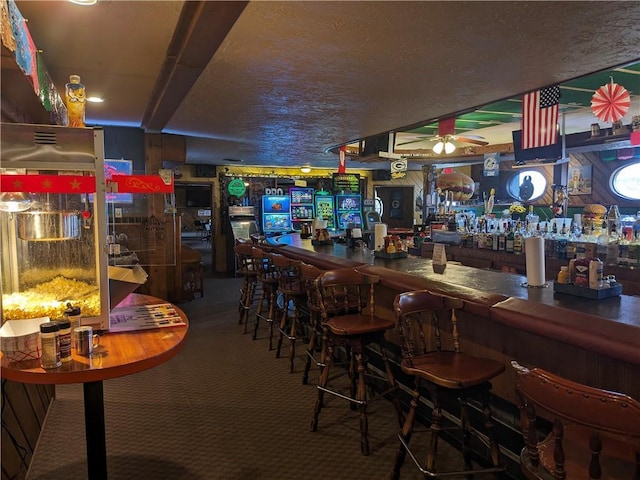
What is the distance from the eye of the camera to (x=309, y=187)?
1089 cm

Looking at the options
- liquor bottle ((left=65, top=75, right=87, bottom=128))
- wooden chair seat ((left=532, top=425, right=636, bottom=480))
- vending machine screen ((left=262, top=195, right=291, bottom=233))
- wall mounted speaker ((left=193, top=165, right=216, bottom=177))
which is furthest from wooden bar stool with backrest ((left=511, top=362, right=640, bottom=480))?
wall mounted speaker ((left=193, top=165, right=216, bottom=177))

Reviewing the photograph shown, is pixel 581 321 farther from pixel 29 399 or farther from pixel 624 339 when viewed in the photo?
pixel 29 399

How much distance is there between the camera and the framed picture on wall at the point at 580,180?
9.62m

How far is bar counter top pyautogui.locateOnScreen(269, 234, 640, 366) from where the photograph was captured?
63.4 inches

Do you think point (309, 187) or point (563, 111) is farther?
point (309, 187)

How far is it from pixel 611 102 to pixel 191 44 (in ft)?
12.3

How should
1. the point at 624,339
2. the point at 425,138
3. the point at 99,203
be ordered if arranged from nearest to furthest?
Answer: the point at 624,339 < the point at 99,203 < the point at 425,138

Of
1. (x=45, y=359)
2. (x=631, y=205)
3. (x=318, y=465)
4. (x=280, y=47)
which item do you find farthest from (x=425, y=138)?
(x=45, y=359)

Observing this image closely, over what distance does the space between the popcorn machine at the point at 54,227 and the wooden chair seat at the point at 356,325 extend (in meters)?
1.32

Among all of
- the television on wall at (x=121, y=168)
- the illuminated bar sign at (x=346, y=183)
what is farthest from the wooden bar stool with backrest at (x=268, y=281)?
the illuminated bar sign at (x=346, y=183)

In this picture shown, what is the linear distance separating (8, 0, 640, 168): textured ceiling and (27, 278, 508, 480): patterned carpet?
247 centimetres

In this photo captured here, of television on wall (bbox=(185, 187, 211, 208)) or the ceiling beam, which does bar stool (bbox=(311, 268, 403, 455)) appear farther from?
television on wall (bbox=(185, 187, 211, 208))

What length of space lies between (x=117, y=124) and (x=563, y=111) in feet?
19.7

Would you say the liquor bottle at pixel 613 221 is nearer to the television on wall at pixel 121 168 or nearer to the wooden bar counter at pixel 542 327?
the wooden bar counter at pixel 542 327
